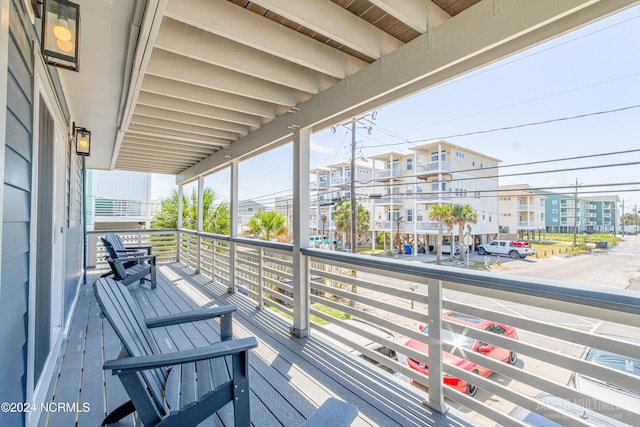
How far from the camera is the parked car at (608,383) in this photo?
1.28m

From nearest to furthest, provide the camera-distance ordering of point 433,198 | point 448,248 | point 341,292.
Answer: point 341,292 < point 448,248 < point 433,198

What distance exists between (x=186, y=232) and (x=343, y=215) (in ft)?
31.1

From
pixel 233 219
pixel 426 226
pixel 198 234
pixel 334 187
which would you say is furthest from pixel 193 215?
pixel 426 226

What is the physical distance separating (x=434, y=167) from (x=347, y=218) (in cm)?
852

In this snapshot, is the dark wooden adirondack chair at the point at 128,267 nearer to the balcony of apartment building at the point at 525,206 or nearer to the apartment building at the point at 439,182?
the apartment building at the point at 439,182

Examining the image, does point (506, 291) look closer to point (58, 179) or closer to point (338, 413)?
point (338, 413)

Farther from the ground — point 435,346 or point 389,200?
point 389,200

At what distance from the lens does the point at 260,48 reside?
6.57 ft

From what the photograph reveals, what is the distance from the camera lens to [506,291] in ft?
4.94

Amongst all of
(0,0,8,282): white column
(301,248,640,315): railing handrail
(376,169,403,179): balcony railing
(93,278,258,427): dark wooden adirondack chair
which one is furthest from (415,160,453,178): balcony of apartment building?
(0,0,8,282): white column

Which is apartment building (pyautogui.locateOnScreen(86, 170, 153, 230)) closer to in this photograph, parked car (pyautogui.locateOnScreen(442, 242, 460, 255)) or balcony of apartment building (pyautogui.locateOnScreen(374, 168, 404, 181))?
balcony of apartment building (pyautogui.locateOnScreen(374, 168, 404, 181))

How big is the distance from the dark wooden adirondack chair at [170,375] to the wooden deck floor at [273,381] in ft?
0.77

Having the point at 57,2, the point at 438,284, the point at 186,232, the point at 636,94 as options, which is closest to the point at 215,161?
the point at 186,232

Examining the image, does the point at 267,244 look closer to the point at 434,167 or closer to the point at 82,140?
the point at 82,140
